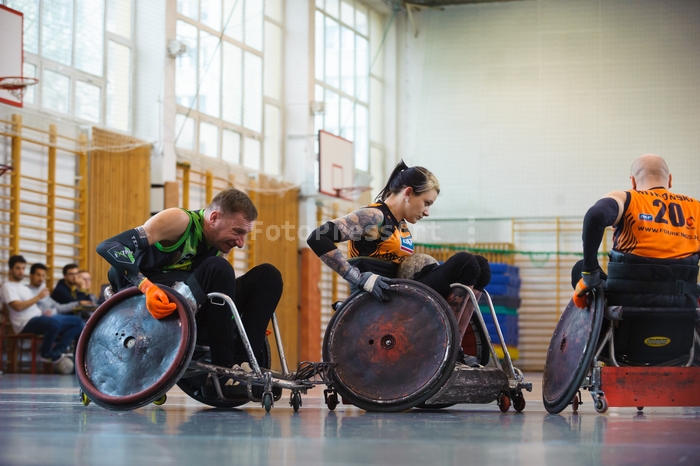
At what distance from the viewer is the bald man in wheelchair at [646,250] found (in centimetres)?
423

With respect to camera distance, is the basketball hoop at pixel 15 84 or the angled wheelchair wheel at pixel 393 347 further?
the basketball hoop at pixel 15 84

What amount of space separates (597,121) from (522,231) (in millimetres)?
2283

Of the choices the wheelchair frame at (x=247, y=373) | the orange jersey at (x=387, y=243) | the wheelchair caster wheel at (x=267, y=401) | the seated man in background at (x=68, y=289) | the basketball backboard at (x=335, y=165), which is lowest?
the wheelchair caster wheel at (x=267, y=401)

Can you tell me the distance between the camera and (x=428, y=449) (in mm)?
2469

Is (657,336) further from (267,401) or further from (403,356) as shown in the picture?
(267,401)

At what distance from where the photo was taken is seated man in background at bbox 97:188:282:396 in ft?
13.1

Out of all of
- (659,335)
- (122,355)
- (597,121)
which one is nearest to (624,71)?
(597,121)

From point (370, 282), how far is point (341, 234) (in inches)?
11.2

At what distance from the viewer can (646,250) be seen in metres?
4.32

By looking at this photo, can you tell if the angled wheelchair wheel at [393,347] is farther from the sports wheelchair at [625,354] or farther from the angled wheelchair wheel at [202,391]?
the sports wheelchair at [625,354]

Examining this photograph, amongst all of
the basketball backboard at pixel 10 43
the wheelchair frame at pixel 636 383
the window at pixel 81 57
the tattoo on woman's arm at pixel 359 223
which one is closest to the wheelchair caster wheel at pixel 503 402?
the wheelchair frame at pixel 636 383

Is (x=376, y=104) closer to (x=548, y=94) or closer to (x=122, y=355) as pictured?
(x=548, y=94)

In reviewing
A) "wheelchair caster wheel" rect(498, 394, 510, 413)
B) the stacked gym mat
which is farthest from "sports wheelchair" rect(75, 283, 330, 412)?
the stacked gym mat

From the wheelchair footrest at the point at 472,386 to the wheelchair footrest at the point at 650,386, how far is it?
1.56 feet
